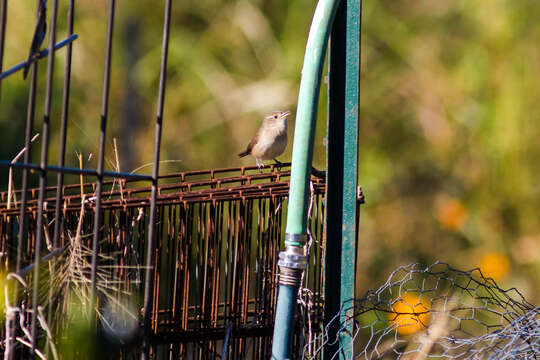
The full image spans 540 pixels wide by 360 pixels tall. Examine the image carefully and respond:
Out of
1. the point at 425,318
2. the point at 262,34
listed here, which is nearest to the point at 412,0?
the point at 262,34

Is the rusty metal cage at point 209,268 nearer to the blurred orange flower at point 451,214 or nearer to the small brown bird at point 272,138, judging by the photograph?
the small brown bird at point 272,138

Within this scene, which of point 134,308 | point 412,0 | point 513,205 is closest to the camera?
point 134,308

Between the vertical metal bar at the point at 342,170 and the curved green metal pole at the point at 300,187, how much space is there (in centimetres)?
15

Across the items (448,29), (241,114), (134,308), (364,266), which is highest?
(448,29)

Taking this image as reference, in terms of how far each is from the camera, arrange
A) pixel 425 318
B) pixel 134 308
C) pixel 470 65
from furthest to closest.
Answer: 1. pixel 470 65
2. pixel 425 318
3. pixel 134 308

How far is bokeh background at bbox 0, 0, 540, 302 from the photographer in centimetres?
478

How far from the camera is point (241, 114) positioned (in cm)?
533

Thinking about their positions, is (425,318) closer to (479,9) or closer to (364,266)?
(364,266)

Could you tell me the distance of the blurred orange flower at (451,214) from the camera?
16.1 feet

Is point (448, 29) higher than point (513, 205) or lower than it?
higher

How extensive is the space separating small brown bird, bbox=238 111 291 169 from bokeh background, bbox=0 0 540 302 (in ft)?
2.33

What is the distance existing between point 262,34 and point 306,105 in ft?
12.7

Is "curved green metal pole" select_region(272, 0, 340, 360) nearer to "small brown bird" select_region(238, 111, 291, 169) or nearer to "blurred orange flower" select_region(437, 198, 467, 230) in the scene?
"small brown bird" select_region(238, 111, 291, 169)

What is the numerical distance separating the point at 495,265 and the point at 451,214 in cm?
45
